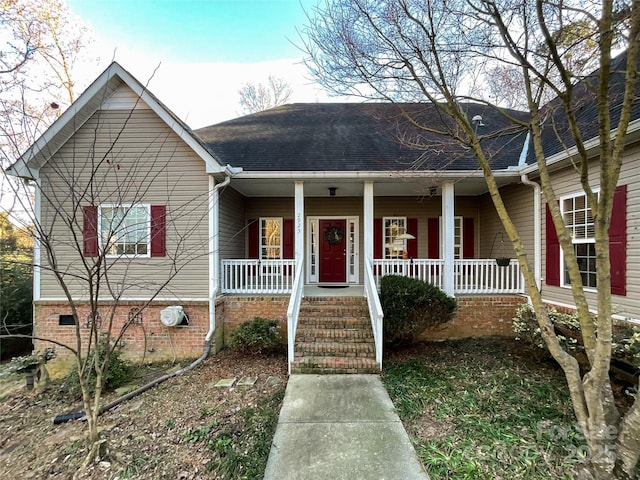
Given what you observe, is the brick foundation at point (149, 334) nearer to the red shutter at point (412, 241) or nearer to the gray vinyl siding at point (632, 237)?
the red shutter at point (412, 241)

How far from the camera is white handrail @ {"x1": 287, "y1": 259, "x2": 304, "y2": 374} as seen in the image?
16.8ft

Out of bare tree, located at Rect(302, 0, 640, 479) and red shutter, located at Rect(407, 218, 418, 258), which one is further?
red shutter, located at Rect(407, 218, 418, 258)

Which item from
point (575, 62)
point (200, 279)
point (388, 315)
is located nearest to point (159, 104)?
point (200, 279)

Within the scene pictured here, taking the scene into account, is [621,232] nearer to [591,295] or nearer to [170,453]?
[591,295]

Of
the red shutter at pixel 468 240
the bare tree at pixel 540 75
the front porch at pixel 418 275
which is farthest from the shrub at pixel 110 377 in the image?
the red shutter at pixel 468 240

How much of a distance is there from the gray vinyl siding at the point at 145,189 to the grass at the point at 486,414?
4.52 meters

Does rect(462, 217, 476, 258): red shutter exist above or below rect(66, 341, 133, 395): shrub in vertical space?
above

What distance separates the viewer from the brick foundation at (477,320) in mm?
6613

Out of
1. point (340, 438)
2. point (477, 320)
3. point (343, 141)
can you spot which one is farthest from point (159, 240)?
point (477, 320)

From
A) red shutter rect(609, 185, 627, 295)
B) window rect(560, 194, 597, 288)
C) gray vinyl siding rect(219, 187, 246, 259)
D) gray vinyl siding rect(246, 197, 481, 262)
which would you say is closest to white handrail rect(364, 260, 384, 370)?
gray vinyl siding rect(246, 197, 481, 262)

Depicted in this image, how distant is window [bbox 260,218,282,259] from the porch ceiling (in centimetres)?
85

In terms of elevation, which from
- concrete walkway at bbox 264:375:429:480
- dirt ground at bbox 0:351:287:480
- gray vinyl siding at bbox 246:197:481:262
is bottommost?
dirt ground at bbox 0:351:287:480

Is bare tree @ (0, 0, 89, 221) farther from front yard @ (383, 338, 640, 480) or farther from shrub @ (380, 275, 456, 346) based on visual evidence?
front yard @ (383, 338, 640, 480)

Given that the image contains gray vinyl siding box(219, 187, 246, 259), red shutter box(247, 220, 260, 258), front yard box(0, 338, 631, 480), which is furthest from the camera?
red shutter box(247, 220, 260, 258)
